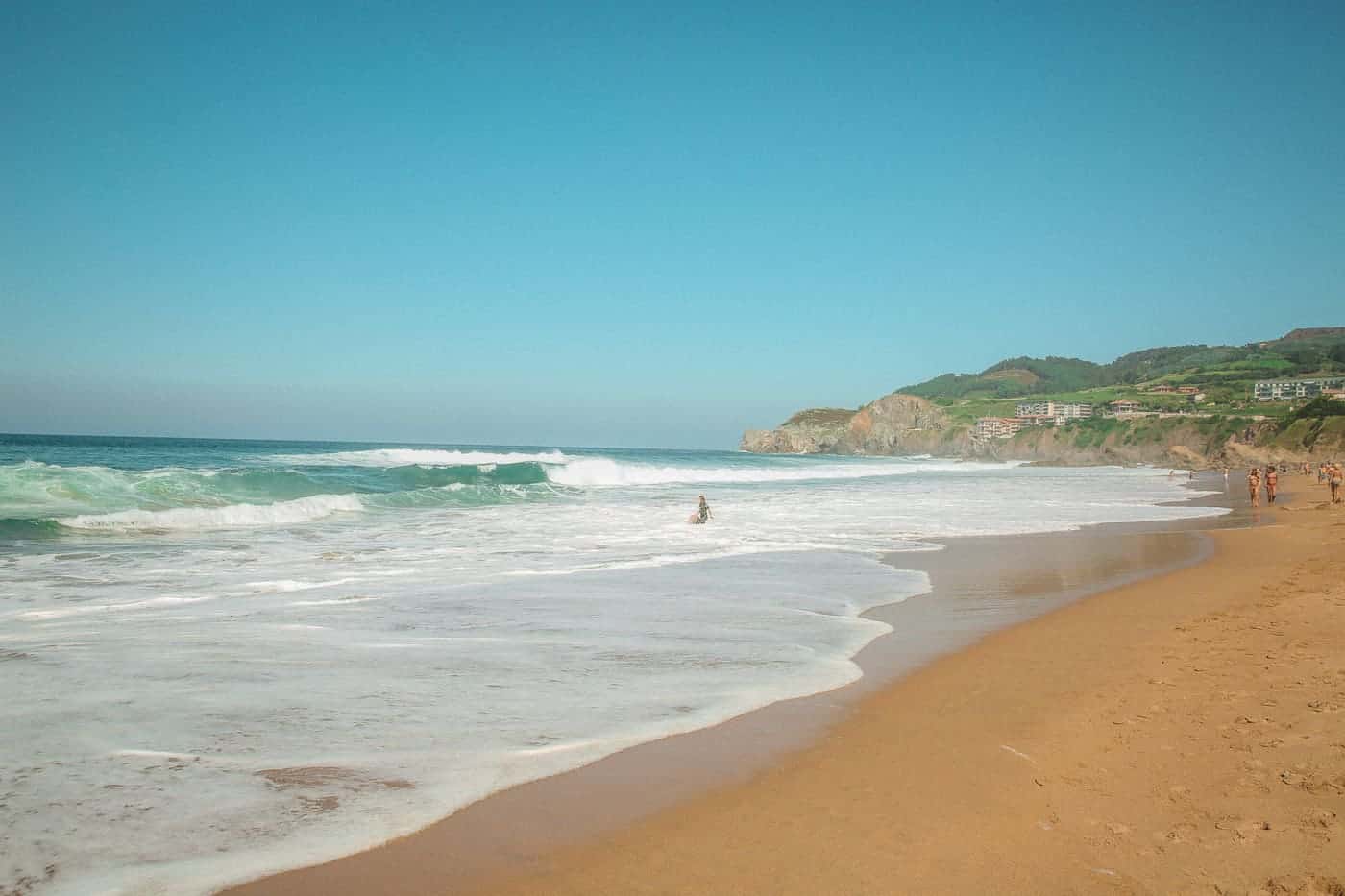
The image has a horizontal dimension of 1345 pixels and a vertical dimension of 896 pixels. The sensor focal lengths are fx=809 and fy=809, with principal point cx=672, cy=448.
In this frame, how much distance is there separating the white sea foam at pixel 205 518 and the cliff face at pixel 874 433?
129440 millimetres

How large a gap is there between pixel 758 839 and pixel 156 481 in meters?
26.8

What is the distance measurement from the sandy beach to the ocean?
1.19 feet

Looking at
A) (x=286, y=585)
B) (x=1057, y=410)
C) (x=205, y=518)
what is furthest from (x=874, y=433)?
(x=286, y=585)

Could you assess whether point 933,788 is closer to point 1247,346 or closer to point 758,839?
point 758,839

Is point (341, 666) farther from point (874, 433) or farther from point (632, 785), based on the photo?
point (874, 433)

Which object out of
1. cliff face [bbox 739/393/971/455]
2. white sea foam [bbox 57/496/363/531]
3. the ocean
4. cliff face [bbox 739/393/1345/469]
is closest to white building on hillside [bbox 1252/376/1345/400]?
cliff face [bbox 739/393/1345/469]

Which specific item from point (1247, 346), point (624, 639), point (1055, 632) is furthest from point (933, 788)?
point (1247, 346)

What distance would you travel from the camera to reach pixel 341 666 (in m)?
6.24

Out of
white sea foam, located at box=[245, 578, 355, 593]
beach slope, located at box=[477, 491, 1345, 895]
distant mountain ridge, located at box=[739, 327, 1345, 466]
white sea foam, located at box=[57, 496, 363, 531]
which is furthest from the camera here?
distant mountain ridge, located at box=[739, 327, 1345, 466]

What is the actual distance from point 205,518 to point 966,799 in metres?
19.3

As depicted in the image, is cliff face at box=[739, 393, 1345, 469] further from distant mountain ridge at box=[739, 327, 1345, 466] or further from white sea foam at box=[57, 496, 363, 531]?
white sea foam at box=[57, 496, 363, 531]

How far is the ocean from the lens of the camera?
3566 millimetres

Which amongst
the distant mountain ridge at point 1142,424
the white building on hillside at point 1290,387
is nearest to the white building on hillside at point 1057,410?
the distant mountain ridge at point 1142,424

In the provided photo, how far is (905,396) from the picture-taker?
170 m
